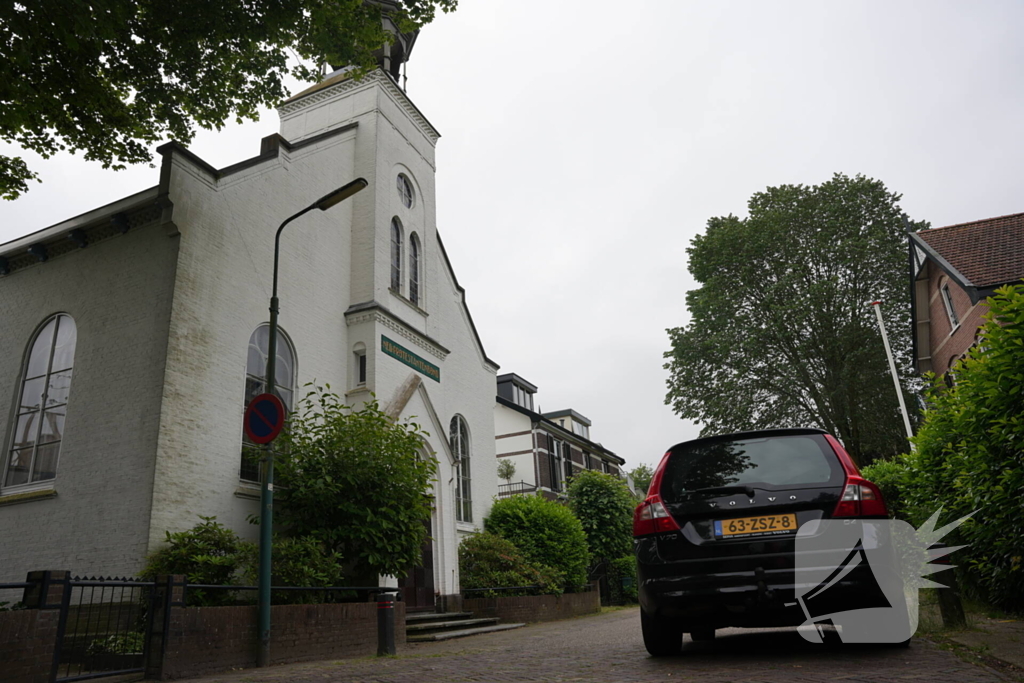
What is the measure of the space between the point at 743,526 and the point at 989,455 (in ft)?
7.96

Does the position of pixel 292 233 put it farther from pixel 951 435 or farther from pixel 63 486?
pixel 951 435

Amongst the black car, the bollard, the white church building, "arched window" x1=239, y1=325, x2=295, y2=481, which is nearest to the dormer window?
the white church building

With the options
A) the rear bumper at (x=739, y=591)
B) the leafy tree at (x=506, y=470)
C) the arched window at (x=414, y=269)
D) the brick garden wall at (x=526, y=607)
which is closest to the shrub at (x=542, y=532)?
the brick garden wall at (x=526, y=607)

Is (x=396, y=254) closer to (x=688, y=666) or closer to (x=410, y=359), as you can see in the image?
(x=410, y=359)

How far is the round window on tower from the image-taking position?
19.3 m

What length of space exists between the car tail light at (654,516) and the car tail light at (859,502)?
1.19 metres

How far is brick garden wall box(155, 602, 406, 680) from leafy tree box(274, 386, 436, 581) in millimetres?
1328

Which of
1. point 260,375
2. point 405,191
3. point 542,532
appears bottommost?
point 542,532

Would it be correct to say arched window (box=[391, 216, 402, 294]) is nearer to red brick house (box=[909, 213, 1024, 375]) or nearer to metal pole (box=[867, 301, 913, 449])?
red brick house (box=[909, 213, 1024, 375])

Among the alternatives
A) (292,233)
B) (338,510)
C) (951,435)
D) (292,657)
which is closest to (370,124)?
(292,233)

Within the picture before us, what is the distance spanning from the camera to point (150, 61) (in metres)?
11.2

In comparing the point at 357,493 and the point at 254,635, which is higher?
the point at 357,493

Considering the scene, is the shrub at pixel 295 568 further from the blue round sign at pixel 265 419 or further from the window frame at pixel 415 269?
the window frame at pixel 415 269

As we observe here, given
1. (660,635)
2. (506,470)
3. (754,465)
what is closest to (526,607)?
(660,635)
